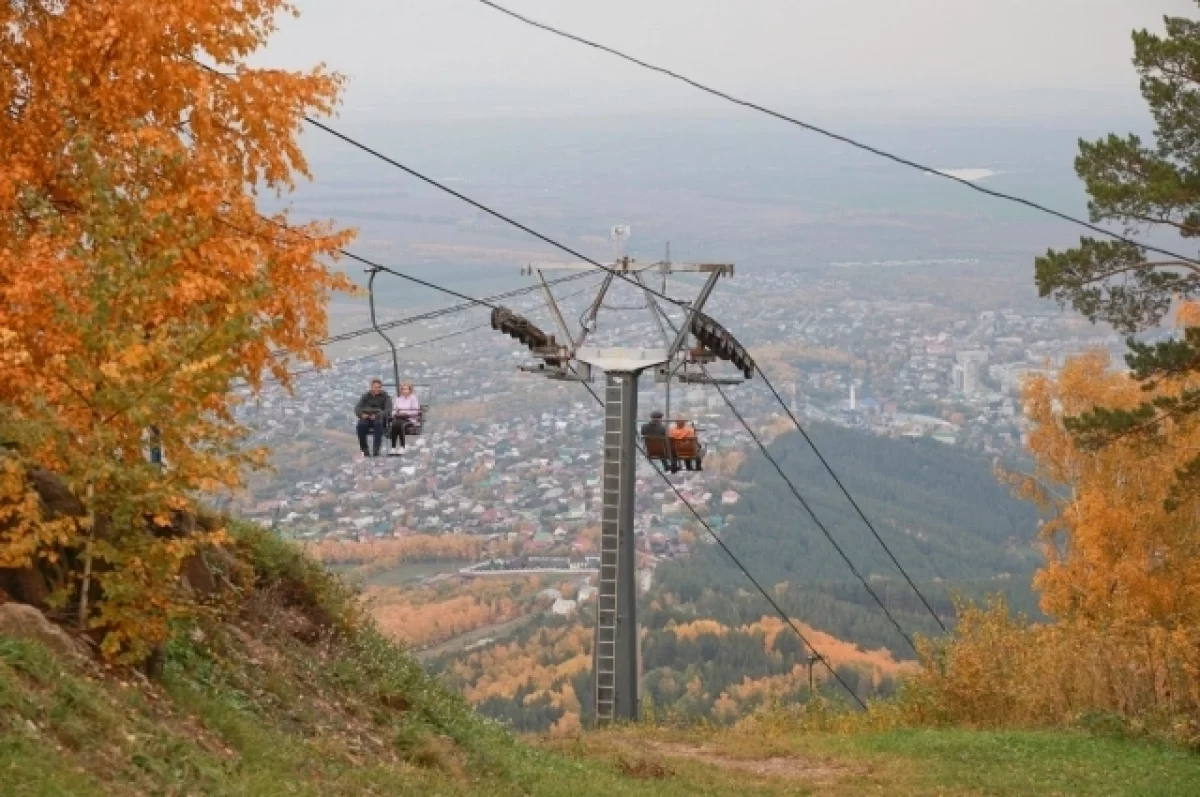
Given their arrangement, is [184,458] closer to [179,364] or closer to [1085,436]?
[179,364]

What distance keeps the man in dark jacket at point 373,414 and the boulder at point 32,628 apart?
372 inches

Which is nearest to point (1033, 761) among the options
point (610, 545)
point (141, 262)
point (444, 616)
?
point (610, 545)

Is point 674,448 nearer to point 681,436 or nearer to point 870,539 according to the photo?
point 681,436

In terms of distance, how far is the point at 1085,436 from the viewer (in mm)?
22188

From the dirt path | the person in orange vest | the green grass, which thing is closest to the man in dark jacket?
the person in orange vest

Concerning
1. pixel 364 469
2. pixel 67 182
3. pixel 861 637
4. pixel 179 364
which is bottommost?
pixel 861 637

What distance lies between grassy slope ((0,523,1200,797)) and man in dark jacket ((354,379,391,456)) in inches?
159

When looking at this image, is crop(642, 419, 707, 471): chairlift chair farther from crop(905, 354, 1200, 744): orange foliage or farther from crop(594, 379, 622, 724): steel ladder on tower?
crop(905, 354, 1200, 744): orange foliage

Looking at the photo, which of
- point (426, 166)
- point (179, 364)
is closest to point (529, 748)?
point (179, 364)

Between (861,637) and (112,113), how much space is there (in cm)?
5599

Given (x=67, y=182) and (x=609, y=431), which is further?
(x=609, y=431)

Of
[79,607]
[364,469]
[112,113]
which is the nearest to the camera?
[79,607]

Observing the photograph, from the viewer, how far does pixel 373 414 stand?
18781 millimetres

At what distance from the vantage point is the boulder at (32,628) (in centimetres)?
879
